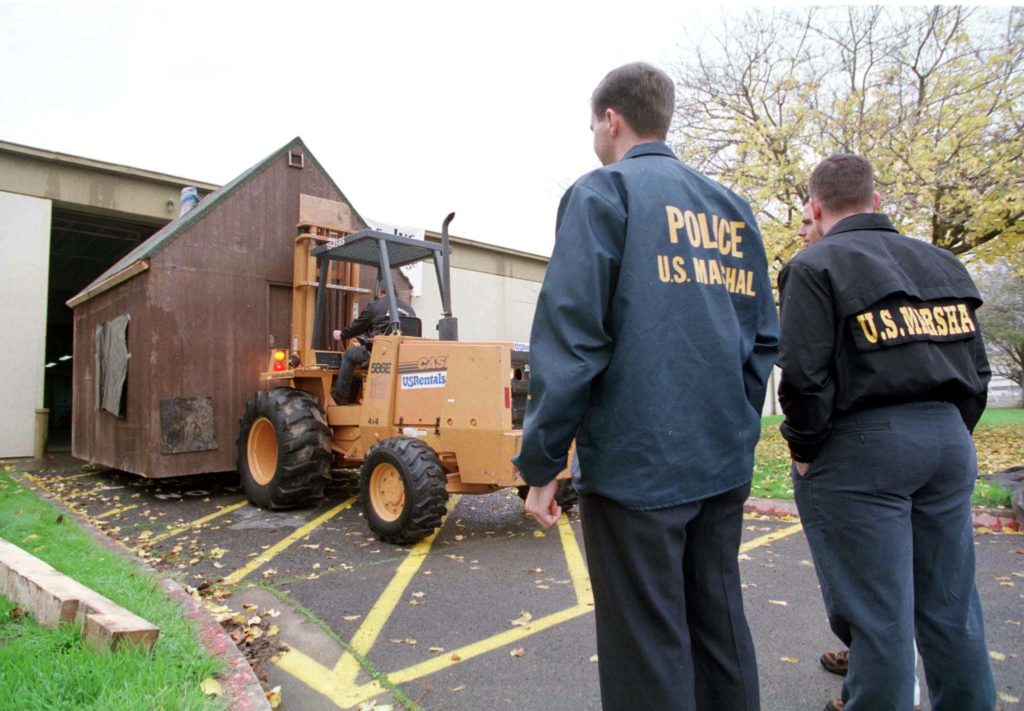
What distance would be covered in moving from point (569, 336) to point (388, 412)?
15.7 feet

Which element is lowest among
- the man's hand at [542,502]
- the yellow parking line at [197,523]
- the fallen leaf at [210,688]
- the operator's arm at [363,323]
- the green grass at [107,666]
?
the yellow parking line at [197,523]

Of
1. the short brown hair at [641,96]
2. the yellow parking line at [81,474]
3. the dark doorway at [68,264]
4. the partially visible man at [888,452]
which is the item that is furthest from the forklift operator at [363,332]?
the dark doorway at [68,264]

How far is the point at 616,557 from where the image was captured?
160 cm

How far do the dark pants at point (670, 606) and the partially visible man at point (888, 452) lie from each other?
0.43 m

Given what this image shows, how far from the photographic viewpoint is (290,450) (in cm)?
636

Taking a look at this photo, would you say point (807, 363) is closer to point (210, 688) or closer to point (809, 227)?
point (809, 227)

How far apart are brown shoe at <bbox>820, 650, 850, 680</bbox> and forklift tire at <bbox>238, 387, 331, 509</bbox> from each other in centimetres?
489

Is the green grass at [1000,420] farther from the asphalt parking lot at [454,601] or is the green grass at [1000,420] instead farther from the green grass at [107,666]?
the green grass at [107,666]

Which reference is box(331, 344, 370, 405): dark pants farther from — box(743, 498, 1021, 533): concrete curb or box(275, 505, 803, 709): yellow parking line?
box(743, 498, 1021, 533): concrete curb

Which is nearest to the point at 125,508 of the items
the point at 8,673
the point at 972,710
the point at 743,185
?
the point at 8,673

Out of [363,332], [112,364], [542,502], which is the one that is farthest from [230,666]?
[112,364]

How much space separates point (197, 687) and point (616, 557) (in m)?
1.80

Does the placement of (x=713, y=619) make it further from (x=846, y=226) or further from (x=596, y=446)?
(x=846, y=226)

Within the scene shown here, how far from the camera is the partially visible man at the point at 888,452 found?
1.89 meters
